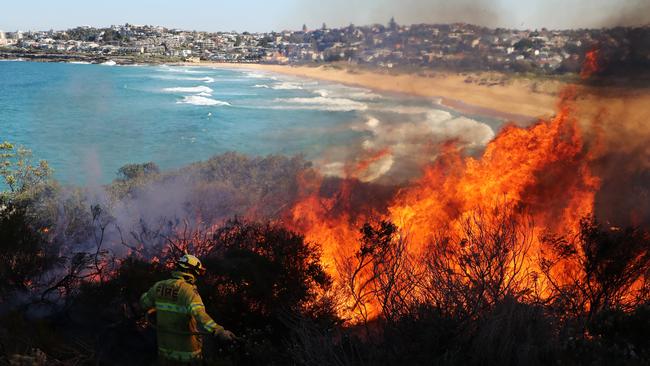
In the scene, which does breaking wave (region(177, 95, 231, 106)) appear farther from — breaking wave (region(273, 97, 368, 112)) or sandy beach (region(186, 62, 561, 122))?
sandy beach (region(186, 62, 561, 122))

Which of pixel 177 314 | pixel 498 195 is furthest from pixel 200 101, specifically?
pixel 177 314

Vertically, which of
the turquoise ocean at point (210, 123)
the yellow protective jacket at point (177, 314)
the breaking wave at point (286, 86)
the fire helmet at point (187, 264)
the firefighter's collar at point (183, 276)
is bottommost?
the turquoise ocean at point (210, 123)

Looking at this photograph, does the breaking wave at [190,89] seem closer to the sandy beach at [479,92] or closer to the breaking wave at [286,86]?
the breaking wave at [286,86]

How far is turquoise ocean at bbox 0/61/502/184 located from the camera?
4612 cm

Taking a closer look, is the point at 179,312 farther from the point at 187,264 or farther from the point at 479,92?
the point at 479,92

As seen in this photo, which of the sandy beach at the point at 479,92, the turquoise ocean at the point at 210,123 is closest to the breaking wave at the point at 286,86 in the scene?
the turquoise ocean at the point at 210,123

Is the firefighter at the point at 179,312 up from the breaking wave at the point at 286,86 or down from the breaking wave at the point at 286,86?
up

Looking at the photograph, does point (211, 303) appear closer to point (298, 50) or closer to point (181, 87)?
point (298, 50)

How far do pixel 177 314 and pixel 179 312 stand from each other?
4 cm

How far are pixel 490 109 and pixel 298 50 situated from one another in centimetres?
4286

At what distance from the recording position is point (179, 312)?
590 centimetres

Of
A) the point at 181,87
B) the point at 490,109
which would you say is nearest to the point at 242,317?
the point at 490,109

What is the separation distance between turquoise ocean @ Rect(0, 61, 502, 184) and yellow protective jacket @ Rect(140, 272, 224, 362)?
96.6 ft

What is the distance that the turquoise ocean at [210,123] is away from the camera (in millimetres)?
46125
